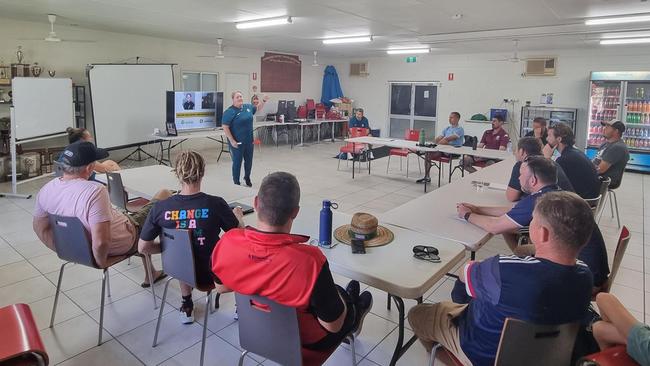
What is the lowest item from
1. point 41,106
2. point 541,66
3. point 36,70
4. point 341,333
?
point 341,333

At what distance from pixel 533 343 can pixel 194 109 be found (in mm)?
8487

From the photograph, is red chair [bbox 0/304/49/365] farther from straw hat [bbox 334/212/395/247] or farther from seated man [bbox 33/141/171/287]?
straw hat [bbox 334/212/395/247]

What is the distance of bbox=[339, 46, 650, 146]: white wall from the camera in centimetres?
905

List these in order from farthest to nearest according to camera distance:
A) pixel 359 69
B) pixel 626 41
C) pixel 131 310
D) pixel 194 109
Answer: pixel 359 69, pixel 194 109, pixel 626 41, pixel 131 310

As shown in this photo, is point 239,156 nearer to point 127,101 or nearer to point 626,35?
point 127,101

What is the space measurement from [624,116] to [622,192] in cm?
258

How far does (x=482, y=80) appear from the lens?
34.8 ft

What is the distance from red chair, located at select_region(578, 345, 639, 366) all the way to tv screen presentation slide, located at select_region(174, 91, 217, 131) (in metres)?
8.32

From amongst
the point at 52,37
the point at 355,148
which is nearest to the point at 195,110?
the point at 52,37

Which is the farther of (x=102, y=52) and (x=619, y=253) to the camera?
(x=102, y=52)

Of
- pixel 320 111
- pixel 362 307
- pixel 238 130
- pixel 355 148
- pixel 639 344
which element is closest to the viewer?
pixel 639 344

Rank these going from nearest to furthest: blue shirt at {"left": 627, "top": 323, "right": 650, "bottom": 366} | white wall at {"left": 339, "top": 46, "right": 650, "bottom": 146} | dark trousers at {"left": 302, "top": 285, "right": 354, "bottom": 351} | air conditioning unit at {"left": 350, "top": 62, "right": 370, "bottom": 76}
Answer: blue shirt at {"left": 627, "top": 323, "right": 650, "bottom": 366} → dark trousers at {"left": 302, "top": 285, "right": 354, "bottom": 351} → white wall at {"left": 339, "top": 46, "right": 650, "bottom": 146} → air conditioning unit at {"left": 350, "top": 62, "right": 370, "bottom": 76}

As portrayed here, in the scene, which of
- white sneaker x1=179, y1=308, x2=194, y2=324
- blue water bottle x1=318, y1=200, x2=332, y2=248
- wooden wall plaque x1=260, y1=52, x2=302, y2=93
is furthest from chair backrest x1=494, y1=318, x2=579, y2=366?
wooden wall plaque x1=260, y1=52, x2=302, y2=93

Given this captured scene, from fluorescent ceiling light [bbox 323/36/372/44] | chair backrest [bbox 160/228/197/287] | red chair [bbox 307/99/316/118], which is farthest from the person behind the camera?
red chair [bbox 307/99/316/118]
